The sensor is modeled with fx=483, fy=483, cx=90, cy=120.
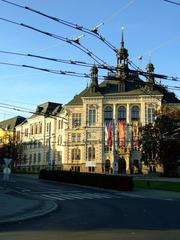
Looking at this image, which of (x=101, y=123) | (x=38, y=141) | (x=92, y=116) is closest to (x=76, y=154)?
(x=101, y=123)

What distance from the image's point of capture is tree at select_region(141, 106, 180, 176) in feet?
266

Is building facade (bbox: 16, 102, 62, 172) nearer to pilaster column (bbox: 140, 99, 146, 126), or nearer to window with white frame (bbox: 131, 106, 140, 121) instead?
window with white frame (bbox: 131, 106, 140, 121)

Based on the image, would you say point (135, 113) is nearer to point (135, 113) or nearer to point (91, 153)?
point (135, 113)

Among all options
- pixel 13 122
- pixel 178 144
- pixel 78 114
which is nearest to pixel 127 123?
pixel 78 114

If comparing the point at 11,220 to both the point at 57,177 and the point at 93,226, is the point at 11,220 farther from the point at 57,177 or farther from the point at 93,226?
the point at 57,177

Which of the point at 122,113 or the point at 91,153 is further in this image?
the point at 122,113

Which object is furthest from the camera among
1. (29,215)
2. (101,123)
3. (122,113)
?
(122,113)

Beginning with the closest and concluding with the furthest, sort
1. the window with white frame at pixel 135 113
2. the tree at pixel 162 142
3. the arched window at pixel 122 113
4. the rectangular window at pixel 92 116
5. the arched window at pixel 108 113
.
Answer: the tree at pixel 162 142, the window with white frame at pixel 135 113, the arched window at pixel 122 113, the arched window at pixel 108 113, the rectangular window at pixel 92 116

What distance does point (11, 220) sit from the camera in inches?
746

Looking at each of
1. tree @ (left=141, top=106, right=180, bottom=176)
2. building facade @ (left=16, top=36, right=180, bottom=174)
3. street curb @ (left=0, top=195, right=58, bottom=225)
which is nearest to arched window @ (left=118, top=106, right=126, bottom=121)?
building facade @ (left=16, top=36, right=180, bottom=174)

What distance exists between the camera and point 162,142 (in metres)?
81.0

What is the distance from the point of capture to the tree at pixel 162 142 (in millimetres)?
81000

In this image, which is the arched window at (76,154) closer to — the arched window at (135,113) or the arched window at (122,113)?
the arched window at (122,113)

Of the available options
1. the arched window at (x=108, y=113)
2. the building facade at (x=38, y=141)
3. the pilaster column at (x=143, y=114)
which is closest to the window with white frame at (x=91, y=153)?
the arched window at (x=108, y=113)
